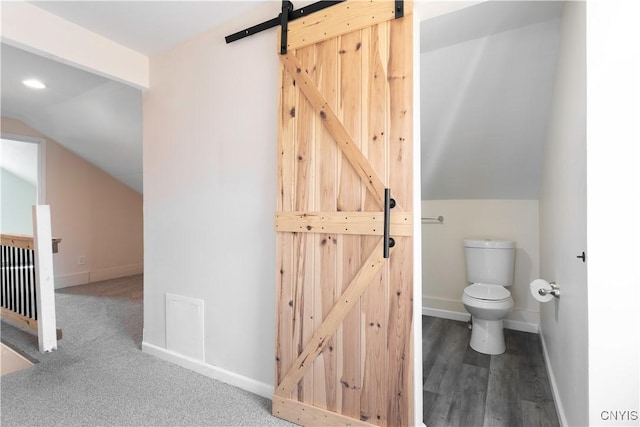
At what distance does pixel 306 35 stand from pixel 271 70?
0.30 m

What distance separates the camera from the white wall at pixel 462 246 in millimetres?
2781

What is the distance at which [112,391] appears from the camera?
6.29 ft

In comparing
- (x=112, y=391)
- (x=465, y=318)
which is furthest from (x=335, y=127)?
(x=465, y=318)

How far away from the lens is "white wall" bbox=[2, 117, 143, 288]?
4.31m

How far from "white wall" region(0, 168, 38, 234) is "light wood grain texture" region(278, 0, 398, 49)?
6.34m

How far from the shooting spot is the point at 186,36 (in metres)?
2.21

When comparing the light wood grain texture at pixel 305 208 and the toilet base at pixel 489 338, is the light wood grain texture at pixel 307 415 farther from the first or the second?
the toilet base at pixel 489 338

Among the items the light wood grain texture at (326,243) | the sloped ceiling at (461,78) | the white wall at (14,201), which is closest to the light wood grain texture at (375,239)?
the light wood grain texture at (326,243)

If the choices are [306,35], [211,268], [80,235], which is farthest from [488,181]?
[80,235]

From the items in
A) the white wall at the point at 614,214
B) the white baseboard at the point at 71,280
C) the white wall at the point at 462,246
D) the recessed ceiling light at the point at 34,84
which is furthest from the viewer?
the white baseboard at the point at 71,280

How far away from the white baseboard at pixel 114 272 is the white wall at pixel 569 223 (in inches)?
213

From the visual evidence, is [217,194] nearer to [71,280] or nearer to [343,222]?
[343,222]

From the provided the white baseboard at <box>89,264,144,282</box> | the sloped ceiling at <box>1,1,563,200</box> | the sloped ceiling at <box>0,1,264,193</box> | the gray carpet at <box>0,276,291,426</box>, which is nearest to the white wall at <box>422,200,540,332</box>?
the sloped ceiling at <box>1,1,563,200</box>

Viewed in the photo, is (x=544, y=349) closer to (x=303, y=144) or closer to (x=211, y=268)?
(x=303, y=144)
